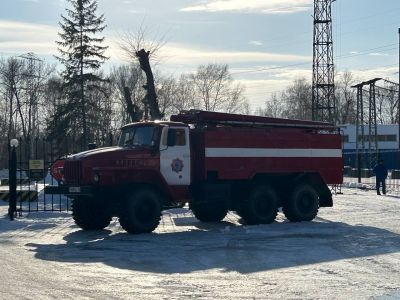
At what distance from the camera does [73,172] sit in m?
16.7

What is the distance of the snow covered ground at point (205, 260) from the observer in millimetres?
9680

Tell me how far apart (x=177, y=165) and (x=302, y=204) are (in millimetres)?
4382

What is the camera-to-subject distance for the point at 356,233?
16.4 meters

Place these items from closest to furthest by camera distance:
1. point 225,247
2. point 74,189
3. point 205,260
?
1. point 205,260
2. point 225,247
3. point 74,189

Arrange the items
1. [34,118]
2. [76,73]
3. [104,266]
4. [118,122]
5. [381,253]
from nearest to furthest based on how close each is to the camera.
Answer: [104,266], [381,253], [76,73], [118,122], [34,118]

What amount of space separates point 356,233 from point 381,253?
331 cm

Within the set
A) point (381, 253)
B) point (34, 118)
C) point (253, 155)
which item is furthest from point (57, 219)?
point (34, 118)

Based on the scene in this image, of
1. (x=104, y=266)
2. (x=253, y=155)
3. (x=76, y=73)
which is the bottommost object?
(x=104, y=266)

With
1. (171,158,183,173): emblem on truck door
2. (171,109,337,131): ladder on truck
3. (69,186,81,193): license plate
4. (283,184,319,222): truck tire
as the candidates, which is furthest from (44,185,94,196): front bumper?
(283,184,319,222): truck tire

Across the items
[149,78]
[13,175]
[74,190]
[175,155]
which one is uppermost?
[149,78]

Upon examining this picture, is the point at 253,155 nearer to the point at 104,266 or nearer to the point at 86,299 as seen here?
the point at 104,266

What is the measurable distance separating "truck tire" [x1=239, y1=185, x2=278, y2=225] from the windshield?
11.0 feet

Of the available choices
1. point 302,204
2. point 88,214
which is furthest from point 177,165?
point 302,204

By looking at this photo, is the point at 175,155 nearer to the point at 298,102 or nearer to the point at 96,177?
the point at 96,177
